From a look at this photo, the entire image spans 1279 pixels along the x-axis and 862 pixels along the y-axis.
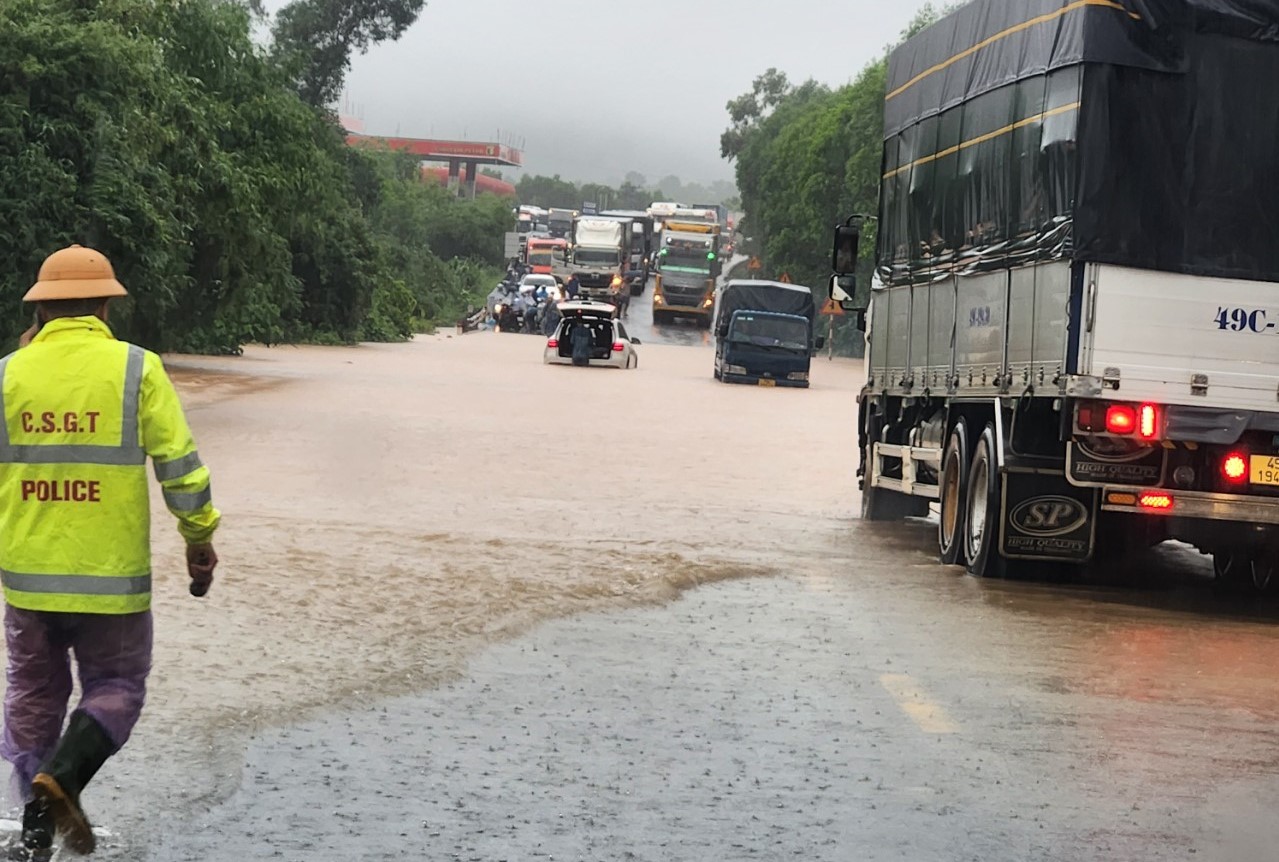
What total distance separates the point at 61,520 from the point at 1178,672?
240 inches

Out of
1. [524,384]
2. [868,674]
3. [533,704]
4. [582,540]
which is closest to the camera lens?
[533,704]

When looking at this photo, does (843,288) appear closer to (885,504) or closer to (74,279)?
(885,504)

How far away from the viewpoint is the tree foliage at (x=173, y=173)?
25750mm

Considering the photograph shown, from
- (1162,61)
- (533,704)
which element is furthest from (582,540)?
(533,704)

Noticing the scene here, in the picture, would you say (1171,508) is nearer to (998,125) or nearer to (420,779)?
(998,125)

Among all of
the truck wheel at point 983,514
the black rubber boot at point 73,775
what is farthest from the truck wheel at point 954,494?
the black rubber boot at point 73,775

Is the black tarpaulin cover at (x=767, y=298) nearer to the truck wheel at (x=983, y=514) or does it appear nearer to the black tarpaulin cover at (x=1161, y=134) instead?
the truck wheel at (x=983, y=514)

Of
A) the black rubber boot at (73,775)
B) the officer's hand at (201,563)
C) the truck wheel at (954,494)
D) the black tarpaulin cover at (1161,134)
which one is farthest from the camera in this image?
the truck wheel at (954,494)

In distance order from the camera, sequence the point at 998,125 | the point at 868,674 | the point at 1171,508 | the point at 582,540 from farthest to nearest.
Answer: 1. the point at 582,540
2. the point at 998,125
3. the point at 1171,508
4. the point at 868,674

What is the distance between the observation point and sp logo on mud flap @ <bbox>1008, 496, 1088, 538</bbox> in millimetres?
13680

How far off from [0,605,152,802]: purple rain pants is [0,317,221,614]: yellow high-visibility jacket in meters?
0.08

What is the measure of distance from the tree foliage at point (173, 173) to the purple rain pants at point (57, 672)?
64.8ft

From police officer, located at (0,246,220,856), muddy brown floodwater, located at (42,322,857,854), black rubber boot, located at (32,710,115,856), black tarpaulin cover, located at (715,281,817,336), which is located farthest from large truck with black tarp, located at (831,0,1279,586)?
black tarpaulin cover, located at (715,281,817,336)

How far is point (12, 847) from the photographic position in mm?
6039
